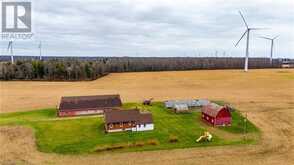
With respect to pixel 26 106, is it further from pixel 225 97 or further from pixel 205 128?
pixel 225 97

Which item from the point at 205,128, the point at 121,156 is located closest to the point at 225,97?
the point at 205,128

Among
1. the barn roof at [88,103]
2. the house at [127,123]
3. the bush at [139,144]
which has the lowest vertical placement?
the bush at [139,144]

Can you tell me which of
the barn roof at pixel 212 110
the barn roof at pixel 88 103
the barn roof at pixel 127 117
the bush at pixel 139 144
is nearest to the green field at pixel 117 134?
the bush at pixel 139 144

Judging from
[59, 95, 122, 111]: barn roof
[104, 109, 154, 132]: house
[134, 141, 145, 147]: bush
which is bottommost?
[134, 141, 145, 147]: bush

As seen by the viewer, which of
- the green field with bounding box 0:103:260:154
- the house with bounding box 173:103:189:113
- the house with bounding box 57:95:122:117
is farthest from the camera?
the house with bounding box 173:103:189:113

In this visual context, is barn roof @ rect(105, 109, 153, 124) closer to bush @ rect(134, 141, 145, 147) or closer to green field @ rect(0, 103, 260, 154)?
green field @ rect(0, 103, 260, 154)

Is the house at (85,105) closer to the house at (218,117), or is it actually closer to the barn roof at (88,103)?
the barn roof at (88,103)

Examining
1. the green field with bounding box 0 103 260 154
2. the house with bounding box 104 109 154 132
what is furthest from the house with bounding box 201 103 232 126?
the house with bounding box 104 109 154 132
